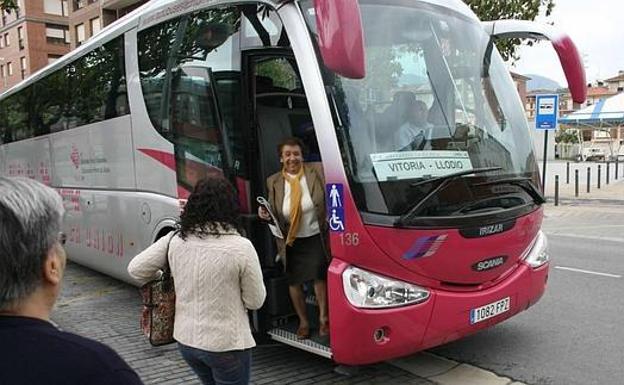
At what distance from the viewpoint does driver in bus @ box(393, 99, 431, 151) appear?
152 inches

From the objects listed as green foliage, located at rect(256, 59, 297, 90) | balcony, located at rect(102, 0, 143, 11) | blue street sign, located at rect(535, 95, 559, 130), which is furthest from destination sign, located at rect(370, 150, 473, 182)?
balcony, located at rect(102, 0, 143, 11)

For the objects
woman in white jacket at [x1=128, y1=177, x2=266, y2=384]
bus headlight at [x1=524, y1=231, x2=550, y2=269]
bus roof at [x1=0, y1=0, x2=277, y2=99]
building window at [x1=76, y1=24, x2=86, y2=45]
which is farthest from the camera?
building window at [x1=76, y1=24, x2=86, y2=45]

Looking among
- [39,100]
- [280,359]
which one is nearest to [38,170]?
[39,100]

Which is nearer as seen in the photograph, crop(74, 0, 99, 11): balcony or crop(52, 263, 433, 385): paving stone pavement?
crop(52, 263, 433, 385): paving stone pavement

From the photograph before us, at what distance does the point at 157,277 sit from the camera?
3.26 metres

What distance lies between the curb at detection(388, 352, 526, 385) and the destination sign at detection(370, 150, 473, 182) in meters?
1.63

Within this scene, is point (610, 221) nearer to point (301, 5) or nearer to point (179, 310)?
point (301, 5)

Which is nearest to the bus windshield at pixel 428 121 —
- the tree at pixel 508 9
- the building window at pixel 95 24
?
the tree at pixel 508 9

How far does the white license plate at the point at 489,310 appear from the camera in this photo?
4.03 m

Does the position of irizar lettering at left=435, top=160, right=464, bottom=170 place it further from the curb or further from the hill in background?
the hill in background

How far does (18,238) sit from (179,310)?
171 cm

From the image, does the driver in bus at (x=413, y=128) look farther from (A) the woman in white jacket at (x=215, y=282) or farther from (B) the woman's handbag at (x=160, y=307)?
(B) the woman's handbag at (x=160, y=307)

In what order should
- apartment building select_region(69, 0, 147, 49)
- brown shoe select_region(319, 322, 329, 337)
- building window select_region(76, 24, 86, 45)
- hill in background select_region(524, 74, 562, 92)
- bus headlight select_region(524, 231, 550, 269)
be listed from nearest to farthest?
brown shoe select_region(319, 322, 329, 337)
bus headlight select_region(524, 231, 550, 269)
apartment building select_region(69, 0, 147, 49)
building window select_region(76, 24, 86, 45)
hill in background select_region(524, 74, 562, 92)

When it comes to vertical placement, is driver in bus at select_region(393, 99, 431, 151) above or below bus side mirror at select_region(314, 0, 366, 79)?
below
